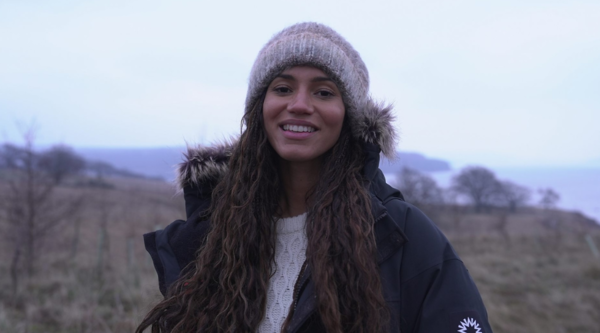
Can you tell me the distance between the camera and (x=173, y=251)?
2.04m

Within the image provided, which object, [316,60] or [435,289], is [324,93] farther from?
[435,289]

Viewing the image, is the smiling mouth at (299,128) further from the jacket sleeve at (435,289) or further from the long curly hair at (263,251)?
the jacket sleeve at (435,289)

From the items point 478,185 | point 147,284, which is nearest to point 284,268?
point 147,284

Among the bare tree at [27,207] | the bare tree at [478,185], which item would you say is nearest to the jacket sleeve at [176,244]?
the bare tree at [27,207]

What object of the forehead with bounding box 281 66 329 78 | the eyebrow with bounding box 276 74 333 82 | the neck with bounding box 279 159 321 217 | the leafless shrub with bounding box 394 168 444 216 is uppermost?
the leafless shrub with bounding box 394 168 444 216

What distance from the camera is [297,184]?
2037mm

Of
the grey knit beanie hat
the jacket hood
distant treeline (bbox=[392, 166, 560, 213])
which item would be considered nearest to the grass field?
the jacket hood

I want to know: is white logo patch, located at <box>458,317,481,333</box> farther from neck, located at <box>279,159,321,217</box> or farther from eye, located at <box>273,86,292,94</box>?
eye, located at <box>273,86,292,94</box>

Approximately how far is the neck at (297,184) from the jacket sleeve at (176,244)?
1.25 feet

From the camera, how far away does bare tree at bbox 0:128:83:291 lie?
8.51m

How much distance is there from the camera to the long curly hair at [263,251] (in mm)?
1612

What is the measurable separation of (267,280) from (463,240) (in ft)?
51.2

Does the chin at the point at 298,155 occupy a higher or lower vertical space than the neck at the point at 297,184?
higher

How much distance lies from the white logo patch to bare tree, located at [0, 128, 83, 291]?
8.73 m
